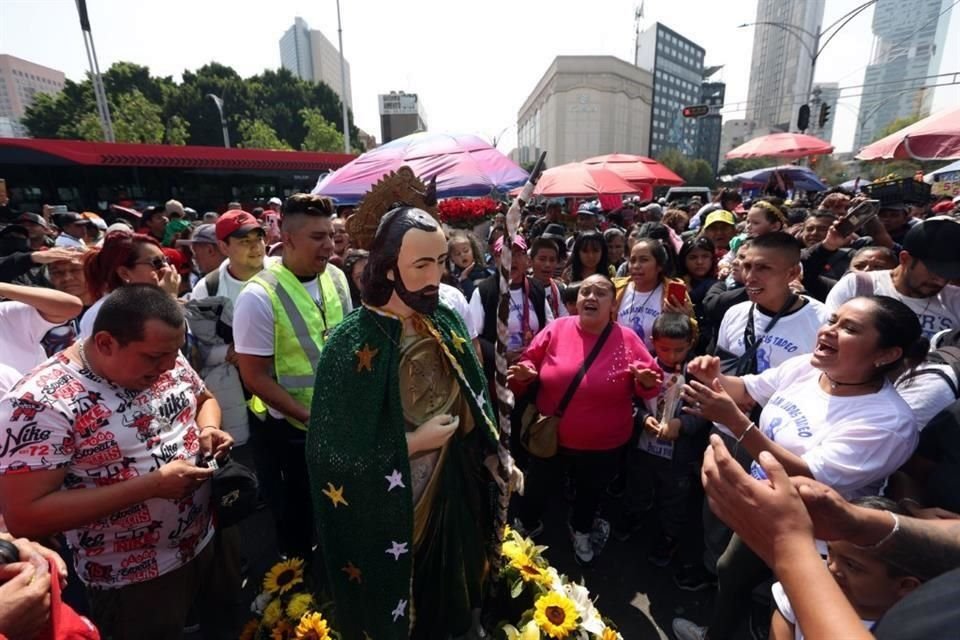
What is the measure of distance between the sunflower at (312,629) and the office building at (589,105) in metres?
75.1

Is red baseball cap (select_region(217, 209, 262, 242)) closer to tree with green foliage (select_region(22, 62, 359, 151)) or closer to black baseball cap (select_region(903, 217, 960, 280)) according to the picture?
black baseball cap (select_region(903, 217, 960, 280))

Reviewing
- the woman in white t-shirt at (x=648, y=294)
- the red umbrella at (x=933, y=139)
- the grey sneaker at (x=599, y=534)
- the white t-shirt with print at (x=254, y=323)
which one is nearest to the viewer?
the white t-shirt with print at (x=254, y=323)

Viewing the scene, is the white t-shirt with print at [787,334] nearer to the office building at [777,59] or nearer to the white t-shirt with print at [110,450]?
the white t-shirt with print at [110,450]

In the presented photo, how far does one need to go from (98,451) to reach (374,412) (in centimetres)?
100

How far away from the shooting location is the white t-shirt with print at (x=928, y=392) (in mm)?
1935

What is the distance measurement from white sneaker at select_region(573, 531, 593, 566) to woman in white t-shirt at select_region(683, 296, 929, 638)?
130 cm

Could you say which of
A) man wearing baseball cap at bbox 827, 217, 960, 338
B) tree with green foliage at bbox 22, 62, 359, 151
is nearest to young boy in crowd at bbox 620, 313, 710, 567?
man wearing baseball cap at bbox 827, 217, 960, 338

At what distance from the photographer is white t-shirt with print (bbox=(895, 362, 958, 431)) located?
193 centimetres

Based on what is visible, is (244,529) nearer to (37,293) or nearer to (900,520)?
(37,293)

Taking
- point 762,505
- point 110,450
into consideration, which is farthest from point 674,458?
point 110,450

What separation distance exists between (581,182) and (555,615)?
24.9 ft

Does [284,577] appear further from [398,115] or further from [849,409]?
[398,115]

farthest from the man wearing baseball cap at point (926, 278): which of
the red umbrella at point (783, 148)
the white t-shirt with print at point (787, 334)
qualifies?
the red umbrella at point (783, 148)

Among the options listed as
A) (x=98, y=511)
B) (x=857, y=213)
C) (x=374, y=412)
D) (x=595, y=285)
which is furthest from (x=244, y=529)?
(x=857, y=213)
